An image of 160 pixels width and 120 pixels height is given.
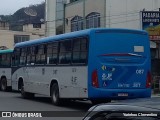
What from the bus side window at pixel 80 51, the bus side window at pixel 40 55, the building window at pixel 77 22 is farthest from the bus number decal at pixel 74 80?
the building window at pixel 77 22

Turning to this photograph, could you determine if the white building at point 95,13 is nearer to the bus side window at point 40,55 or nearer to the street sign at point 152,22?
the street sign at point 152,22

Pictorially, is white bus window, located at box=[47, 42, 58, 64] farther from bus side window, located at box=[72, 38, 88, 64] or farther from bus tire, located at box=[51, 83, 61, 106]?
bus side window, located at box=[72, 38, 88, 64]

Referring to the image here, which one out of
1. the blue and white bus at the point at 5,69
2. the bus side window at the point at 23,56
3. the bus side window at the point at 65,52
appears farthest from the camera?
the blue and white bus at the point at 5,69

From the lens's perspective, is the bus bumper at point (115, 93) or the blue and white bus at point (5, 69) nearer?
the bus bumper at point (115, 93)

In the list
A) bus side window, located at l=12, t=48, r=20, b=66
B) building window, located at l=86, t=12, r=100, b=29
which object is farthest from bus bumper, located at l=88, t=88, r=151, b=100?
building window, located at l=86, t=12, r=100, b=29

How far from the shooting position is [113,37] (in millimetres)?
16031

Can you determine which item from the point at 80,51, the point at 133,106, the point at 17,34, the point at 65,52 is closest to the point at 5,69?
the point at 65,52

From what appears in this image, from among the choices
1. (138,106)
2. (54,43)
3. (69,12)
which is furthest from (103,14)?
(138,106)

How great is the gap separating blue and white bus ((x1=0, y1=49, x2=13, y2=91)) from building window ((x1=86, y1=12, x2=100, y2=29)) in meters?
16.8

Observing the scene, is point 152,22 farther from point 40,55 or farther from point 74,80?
point 74,80

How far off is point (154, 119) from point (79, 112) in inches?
515

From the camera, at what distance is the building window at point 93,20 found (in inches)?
1792

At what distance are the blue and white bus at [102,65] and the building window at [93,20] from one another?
27.2 metres

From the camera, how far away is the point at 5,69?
29.4m
